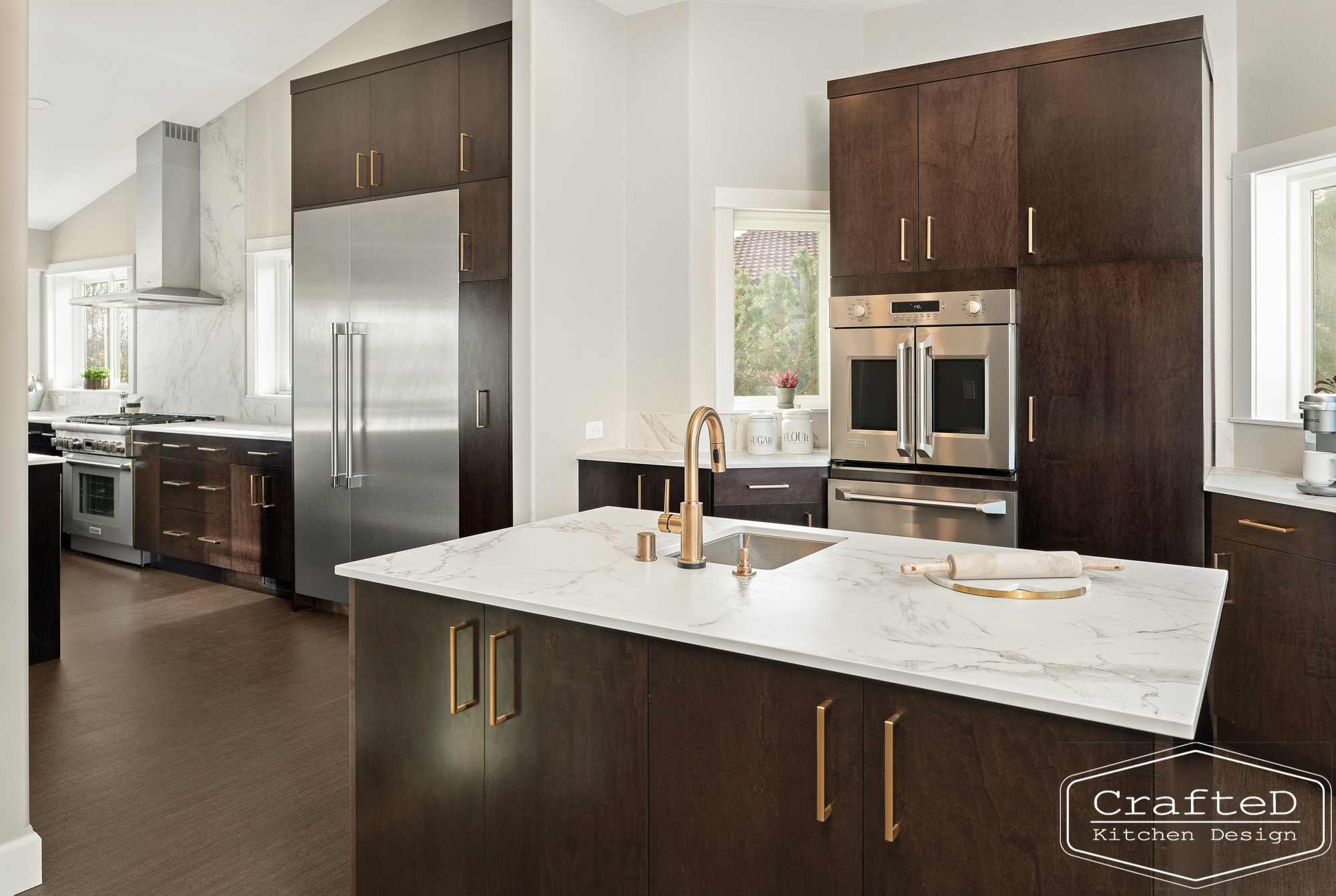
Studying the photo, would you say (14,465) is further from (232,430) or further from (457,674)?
(232,430)

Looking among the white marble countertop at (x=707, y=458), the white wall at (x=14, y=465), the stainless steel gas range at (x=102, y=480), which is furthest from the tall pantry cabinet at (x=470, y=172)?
the stainless steel gas range at (x=102, y=480)

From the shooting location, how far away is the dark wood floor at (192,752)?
2.27 m

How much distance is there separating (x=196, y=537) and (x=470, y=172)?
2942 mm

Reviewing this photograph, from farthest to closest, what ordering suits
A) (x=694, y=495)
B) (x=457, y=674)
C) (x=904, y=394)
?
(x=904, y=394) < (x=694, y=495) < (x=457, y=674)

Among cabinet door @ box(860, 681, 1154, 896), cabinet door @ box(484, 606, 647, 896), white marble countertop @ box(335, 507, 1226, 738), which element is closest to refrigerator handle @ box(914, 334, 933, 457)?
white marble countertop @ box(335, 507, 1226, 738)

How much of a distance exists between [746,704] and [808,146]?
12.0 feet

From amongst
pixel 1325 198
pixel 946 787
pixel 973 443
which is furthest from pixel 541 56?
pixel 946 787

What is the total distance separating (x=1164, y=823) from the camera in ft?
3.59

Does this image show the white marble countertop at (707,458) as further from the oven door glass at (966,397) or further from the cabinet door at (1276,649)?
the cabinet door at (1276,649)

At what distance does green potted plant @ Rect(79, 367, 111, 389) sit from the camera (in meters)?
6.92

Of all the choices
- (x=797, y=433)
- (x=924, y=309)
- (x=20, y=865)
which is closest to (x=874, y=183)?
(x=924, y=309)

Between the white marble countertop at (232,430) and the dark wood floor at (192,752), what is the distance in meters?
0.97

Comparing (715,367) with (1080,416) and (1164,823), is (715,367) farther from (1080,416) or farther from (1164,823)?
(1164,823)

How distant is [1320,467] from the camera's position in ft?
9.37
